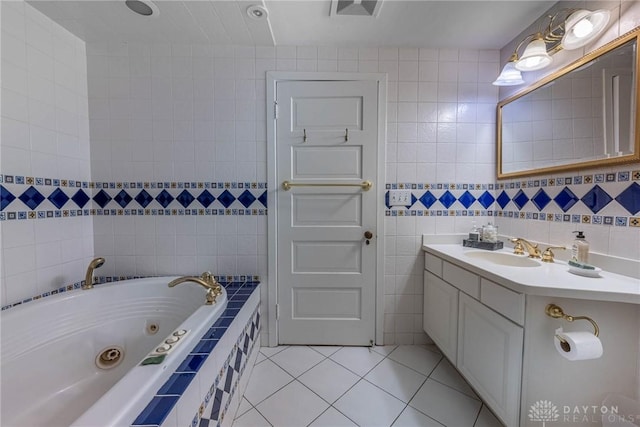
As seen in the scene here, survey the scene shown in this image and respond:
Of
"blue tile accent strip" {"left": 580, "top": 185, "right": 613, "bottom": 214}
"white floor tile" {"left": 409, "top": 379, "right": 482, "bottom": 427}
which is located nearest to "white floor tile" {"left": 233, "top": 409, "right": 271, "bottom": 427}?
"white floor tile" {"left": 409, "top": 379, "right": 482, "bottom": 427}

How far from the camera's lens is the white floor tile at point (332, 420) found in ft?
3.80

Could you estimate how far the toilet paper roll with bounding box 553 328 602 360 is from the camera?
840mm

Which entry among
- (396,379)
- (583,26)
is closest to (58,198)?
(396,379)

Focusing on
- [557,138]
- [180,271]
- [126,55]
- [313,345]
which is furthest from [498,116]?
[126,55]

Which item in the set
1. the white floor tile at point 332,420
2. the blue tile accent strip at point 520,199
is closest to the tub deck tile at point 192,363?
the white floor tile at point 332,420

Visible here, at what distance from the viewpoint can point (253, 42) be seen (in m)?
1.65

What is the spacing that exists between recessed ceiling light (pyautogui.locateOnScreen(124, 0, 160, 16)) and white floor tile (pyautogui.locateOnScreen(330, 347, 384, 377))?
2438 millimetres

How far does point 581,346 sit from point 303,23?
6.81 ft

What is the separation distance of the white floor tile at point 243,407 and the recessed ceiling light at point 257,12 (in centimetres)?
219

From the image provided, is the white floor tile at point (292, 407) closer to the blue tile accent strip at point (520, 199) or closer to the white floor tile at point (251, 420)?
the white floor tile at point (251, 420)

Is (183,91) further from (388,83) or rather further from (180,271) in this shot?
(388,83)

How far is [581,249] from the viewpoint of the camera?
115 centimetres

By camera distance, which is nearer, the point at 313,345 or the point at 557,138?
the point at 557,138

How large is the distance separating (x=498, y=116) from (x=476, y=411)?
6.20ft
